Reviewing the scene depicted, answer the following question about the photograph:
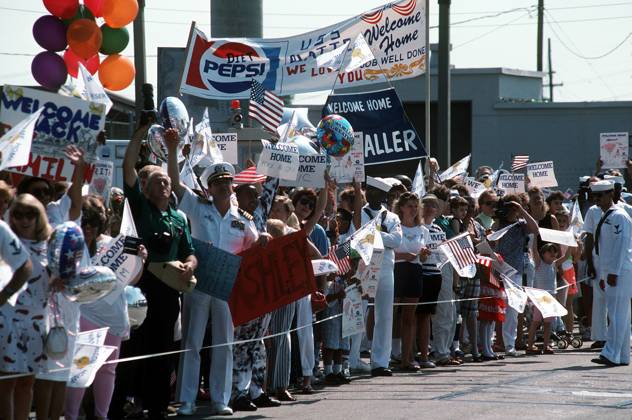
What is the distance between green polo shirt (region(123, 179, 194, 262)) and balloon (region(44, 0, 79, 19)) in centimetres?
457

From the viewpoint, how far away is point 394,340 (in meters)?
14.7

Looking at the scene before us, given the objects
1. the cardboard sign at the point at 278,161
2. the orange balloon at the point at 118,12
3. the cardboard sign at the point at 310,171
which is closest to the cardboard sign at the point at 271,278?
the cardboard sign at the point at 278,161

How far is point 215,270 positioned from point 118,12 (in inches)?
196

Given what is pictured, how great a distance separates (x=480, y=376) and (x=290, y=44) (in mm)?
5493

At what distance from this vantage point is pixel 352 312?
1287 centimetres

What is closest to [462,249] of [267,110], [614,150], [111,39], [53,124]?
[267,110]

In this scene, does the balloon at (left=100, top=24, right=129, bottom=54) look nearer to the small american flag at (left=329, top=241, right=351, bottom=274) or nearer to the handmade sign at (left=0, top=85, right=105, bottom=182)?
the small american flag at (left=329, top=241, right=351, bottom=274)

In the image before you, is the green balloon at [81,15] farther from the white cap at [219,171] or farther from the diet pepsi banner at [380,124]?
the white cap at [219,171]

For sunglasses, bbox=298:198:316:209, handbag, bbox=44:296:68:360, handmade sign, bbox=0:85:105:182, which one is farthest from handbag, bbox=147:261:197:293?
sunglasses, bbox=298:198:316:209

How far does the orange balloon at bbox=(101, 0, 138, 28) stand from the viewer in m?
14.2

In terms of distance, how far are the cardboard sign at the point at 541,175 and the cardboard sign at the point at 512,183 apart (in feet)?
3.80

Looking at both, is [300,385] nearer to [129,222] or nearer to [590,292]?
[129,222]

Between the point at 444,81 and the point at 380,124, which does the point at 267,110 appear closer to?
the point at 380,124

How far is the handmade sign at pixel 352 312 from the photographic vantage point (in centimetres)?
1278
